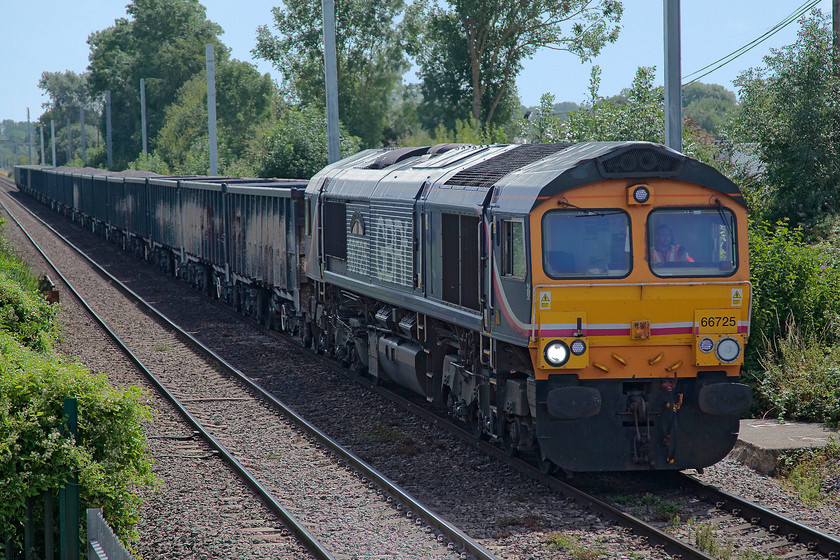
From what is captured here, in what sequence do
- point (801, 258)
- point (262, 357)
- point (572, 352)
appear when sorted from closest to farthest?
point (572, 352)
point (801, 258)
point (262, 357)

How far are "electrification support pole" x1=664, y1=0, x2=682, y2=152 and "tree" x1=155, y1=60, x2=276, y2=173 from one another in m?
58.6

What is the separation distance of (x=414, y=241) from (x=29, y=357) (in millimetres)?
5043

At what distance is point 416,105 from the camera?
217 feet

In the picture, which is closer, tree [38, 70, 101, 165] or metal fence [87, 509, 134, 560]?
metal fence [87, 509, 134, 560]

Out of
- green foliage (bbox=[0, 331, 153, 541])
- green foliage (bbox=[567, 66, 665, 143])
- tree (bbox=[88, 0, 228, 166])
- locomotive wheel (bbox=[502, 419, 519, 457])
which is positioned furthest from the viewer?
tree (bbox=[88, 0, 228, 166])

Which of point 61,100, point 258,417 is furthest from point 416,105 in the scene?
point 61,100

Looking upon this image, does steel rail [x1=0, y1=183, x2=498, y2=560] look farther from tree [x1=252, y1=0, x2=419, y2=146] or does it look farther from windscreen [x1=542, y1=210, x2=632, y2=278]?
tree [x1=252, y1=0, x2=419, y2=146]

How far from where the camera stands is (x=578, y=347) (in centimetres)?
920

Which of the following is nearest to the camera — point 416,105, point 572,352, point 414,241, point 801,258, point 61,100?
point 572,352

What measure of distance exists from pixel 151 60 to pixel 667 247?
8375cm

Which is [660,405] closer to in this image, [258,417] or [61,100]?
[258,417]

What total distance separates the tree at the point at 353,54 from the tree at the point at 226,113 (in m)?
10.5

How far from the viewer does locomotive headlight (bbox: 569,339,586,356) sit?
9.19 metres

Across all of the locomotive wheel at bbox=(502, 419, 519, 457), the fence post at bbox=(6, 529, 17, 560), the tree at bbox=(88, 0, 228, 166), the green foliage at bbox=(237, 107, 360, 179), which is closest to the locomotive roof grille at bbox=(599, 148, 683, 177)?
the locomotive wheel at bbox=(502, 419, 519, 457)
